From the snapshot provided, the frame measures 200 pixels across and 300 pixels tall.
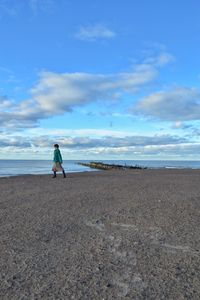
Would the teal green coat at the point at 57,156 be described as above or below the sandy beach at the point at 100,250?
above

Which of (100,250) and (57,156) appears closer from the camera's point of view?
(100,250)

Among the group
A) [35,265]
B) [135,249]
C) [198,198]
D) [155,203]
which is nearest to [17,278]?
[35,265]

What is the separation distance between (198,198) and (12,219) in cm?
644

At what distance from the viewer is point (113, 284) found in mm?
5070

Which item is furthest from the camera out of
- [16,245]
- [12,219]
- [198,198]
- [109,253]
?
[198,198]

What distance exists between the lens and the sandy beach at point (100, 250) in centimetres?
495

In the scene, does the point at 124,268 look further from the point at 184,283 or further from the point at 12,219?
the point at 12,219

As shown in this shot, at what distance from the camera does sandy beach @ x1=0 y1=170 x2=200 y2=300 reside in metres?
4.95

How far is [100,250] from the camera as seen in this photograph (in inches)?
261

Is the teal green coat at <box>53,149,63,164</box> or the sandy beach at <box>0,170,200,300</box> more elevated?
the teal green coat at <box>53,149,63,164</box>

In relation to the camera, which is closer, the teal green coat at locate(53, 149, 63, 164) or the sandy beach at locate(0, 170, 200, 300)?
the sandy beach at locate(0, 170, 200, 300)

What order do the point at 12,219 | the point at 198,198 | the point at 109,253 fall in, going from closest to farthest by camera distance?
the point at 109,253 < the point at 12,219 < the point at 198,198

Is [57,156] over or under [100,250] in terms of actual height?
over

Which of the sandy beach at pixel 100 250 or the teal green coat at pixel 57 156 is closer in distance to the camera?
the sandy beach at pixel 100 250
